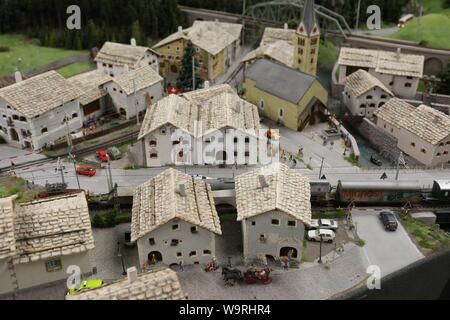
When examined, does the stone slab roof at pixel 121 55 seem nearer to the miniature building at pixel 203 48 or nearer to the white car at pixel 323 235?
the miniature building at pixel 203 48

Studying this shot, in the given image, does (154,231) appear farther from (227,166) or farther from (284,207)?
(227,166)

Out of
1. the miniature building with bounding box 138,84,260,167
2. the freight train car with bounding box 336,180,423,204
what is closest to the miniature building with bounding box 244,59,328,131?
the miniature building with bounding box 138,84,260,167

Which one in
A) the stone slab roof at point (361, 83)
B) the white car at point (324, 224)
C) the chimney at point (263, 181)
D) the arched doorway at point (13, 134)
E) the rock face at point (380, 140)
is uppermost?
the stone slab roof at point (361, 83)

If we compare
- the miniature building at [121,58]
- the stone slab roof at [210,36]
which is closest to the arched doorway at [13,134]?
the miniature building at [121,58]

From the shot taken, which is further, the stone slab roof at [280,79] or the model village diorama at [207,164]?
the stone slab roof at [280,79]

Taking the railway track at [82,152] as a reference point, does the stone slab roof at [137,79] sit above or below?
above

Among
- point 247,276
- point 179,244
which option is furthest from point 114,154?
point 247,276

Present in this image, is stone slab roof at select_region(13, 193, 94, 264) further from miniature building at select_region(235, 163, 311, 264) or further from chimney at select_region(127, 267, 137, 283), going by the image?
miniature building at select_region(235, 163, 311, 264)

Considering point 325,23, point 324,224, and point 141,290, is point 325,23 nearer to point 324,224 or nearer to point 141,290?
point 324,224

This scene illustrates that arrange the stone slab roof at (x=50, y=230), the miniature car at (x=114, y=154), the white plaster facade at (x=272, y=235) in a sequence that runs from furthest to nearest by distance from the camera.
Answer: the miniature car at (x=114, y=154) → the white plaster facade at (x=272, y=235) → the stone slab roof at (x=50, y=230)
